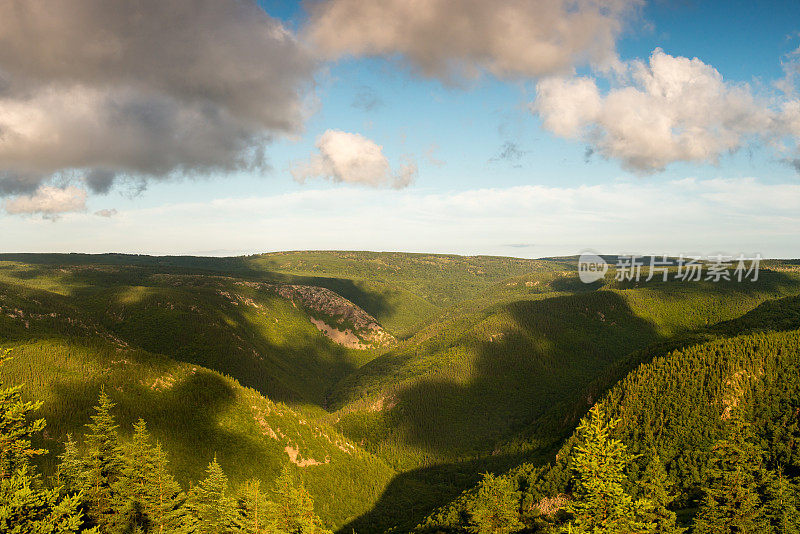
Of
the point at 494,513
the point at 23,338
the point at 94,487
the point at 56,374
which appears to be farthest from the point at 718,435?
the point at 23,338

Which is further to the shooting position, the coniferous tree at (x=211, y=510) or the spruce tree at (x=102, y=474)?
the spruce tree at (x=102, y=474)

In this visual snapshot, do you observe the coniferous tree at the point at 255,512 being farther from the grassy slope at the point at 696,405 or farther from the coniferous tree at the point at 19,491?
the grassy slope at the point at 696,405

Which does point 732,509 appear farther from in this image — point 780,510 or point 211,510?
point 211,510

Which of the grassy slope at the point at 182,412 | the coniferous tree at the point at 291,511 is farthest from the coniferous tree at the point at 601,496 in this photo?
the grassy slope at the point at 182,412

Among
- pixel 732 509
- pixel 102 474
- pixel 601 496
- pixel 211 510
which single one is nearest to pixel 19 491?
pixel 102 474

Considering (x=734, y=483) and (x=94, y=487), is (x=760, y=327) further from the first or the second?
(x=94, y=487)

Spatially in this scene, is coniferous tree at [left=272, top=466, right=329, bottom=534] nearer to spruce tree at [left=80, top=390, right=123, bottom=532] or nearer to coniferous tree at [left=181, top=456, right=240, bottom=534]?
coniferous tree at [left=181, top=456, right=240, bottom=534]
